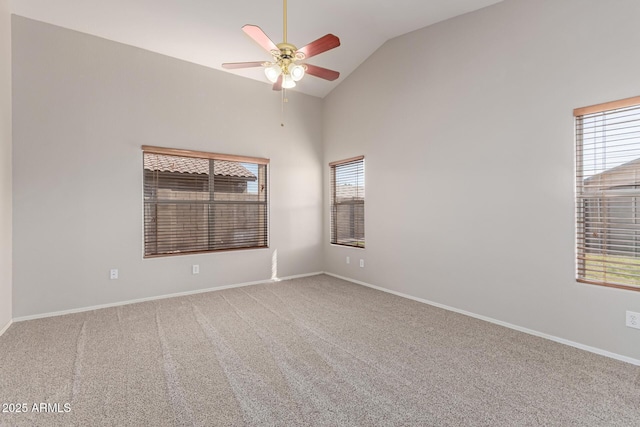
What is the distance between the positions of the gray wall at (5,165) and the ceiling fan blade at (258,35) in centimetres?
278

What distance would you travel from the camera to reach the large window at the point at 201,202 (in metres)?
4.12

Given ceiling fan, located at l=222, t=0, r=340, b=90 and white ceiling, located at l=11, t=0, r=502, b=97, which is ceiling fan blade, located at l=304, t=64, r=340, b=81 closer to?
ceiling fan, located at l=222, t=0, r=340, b=90

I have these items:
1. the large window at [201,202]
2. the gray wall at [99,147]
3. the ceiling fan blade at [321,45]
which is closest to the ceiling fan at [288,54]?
the ceiling fan blade at [321,45]

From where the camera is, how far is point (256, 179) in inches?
197

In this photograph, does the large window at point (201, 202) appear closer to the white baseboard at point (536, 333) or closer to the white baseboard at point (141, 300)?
the white baseboard at point (141, 300)

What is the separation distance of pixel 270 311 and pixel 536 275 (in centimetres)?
285

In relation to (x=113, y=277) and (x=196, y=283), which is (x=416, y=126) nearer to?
(x=196, y=283)

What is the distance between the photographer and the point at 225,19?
3518mm

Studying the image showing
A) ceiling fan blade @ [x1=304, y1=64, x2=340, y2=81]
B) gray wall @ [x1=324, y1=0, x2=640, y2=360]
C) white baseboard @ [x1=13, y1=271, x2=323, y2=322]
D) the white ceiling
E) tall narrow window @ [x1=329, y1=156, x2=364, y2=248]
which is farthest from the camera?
tall narrow window @ [x1=329, y1=156, x2=364, y2=248]

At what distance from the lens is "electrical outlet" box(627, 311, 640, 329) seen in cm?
239

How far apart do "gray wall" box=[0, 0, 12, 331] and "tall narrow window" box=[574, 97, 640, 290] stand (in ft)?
18.1

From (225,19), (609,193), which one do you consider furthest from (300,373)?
(225,19)

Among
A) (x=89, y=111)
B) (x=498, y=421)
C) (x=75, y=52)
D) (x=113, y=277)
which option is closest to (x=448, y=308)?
(x=498, y=421)

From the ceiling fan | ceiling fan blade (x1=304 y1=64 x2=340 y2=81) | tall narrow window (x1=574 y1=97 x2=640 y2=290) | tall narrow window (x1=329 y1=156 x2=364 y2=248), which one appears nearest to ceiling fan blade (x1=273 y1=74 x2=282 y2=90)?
the ceiling fan
